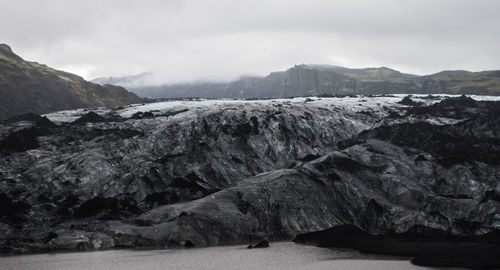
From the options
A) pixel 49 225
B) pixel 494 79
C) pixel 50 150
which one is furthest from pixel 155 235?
pixel 494 79

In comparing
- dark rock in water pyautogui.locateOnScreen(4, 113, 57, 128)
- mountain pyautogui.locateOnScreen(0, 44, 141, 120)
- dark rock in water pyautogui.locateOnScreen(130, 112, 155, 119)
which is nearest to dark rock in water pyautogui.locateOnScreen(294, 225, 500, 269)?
dark rock in water pyautogui.locateOnScreen(130, 112, 155, 119)

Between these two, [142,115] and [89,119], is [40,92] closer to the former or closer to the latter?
[89,119]

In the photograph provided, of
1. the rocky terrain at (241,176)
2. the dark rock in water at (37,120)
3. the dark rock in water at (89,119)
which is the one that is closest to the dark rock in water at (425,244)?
the rocky terrain at (241,176)

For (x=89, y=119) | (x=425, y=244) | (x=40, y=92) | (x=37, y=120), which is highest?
(x=40, y=92)

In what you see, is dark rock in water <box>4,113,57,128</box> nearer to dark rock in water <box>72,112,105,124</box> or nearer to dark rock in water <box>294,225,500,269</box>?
dark rock in water <box>72,112,105,124</box>

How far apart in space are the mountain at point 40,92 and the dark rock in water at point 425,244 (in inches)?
3844

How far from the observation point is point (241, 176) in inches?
3228

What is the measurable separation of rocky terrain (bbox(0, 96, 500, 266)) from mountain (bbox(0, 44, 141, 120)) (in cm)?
3593

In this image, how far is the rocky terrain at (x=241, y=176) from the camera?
61719 millimetres

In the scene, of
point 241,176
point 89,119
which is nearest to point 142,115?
point 89,119

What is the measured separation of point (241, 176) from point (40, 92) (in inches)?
3536

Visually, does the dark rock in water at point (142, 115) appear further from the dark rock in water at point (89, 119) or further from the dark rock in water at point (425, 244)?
the dark rock in water at point (425, 244)

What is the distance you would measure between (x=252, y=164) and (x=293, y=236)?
2290cm

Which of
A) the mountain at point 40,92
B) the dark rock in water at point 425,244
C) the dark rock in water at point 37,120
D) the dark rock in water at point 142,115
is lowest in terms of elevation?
the dark rock in water at point 425,244
